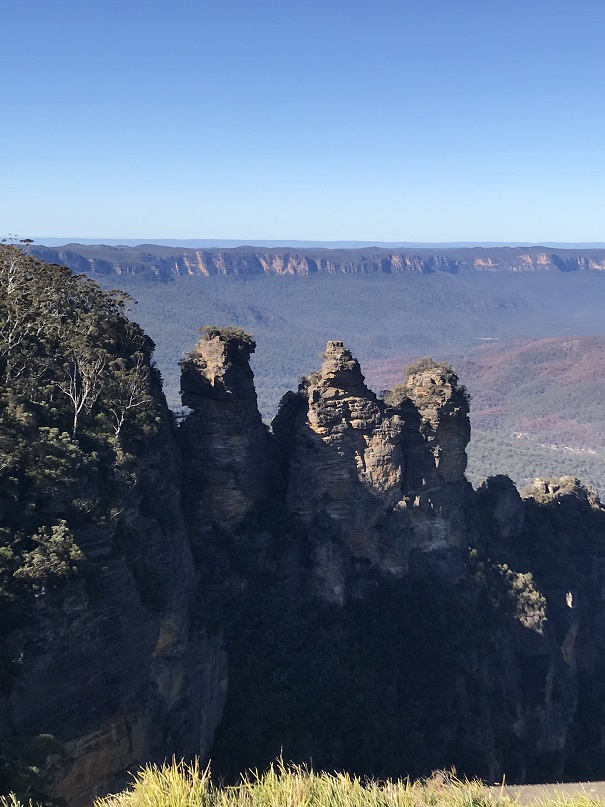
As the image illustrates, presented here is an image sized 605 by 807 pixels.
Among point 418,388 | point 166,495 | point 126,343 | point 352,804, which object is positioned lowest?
point 352,804

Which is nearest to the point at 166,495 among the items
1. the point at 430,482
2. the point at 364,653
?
the point at 364,653

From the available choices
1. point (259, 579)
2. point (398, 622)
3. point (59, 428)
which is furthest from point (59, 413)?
point (398, 622)

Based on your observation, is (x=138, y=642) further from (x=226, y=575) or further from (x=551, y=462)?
(x=551, y=462)

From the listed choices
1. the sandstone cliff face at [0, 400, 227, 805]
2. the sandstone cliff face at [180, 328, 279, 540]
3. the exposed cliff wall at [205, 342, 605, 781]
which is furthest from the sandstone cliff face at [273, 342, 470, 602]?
the sandstone cliff face at [0, 400, 227, 805]

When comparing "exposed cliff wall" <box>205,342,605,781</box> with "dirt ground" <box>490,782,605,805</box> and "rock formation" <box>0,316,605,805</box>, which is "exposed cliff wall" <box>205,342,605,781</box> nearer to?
"rock formation" <box>0,316,605,805</box>

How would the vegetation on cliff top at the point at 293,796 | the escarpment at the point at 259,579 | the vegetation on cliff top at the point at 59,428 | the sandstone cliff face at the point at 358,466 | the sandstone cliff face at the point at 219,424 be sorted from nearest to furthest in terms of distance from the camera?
the vegetation on cliff top at the point at 293,796 < the vegetation on cliff top at the point at 59,428 < the escarpment at the point at 259,579 < the sandstone cliff face at the point at 219,424 < the sandstone cliff face at the point at 358,466

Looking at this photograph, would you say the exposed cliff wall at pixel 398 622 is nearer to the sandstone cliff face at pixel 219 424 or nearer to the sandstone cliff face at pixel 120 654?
the sandstone cliff face at pixel 219 424

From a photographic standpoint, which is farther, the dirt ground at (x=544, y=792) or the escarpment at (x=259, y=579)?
the escarpment at (x=259, y=579)

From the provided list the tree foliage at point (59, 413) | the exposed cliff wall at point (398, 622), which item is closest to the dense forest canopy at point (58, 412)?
the tree foliage at point (59, 413)
